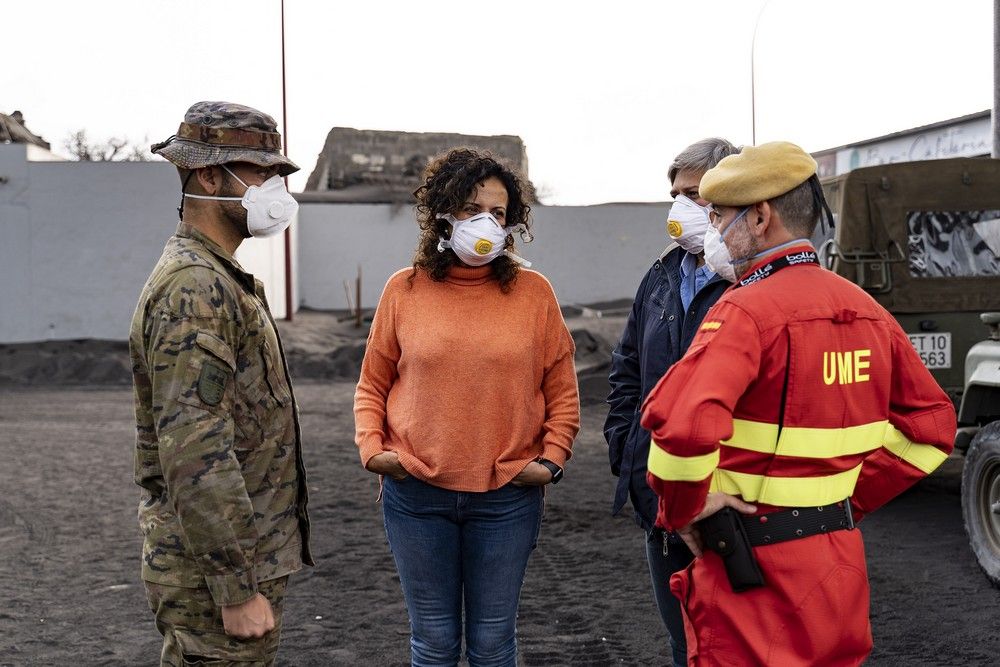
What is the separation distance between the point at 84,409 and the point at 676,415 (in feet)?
48.4

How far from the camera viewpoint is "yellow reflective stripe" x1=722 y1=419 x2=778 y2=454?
231 cm

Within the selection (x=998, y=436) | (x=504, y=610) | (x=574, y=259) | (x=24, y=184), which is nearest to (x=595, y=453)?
(x=998, y=436)

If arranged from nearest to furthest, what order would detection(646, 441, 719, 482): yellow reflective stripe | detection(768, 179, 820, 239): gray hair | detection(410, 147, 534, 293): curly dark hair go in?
1. detection(646, 441, 719, 482): yellow reflective stripe
2. detection(768, 179, 820, 239): gray hair
3. detection(410, 147, 534, 293): curly dark hair

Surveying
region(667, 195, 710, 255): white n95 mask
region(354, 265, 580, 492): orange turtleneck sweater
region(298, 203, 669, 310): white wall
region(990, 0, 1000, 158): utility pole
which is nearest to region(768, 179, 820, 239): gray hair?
region(667, 195, 710, 255): white n95 mask

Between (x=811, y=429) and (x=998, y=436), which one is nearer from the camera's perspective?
(x=811, y=429)

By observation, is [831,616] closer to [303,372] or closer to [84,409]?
[84,409]

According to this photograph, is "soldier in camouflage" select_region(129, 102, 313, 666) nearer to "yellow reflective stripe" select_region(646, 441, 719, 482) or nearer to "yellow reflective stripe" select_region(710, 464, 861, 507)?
"yellow reflective stripe" select_region(646, 441, 719, 482)

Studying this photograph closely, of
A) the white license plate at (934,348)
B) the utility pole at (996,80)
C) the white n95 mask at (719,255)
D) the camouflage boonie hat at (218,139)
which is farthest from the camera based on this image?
the utility pole at (996,80)

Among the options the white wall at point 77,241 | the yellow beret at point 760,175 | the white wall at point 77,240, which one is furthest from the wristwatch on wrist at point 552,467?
the white wall at point 77,241

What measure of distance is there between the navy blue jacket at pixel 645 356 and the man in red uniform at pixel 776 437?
663 mm

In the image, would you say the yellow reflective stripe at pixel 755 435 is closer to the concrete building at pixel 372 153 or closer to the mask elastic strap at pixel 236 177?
the mask elastic strap at pixel 236 177

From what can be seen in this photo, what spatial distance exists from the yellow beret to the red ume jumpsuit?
0.46 feet

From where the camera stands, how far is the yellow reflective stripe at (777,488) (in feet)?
7.70

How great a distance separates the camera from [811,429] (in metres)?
2.32
